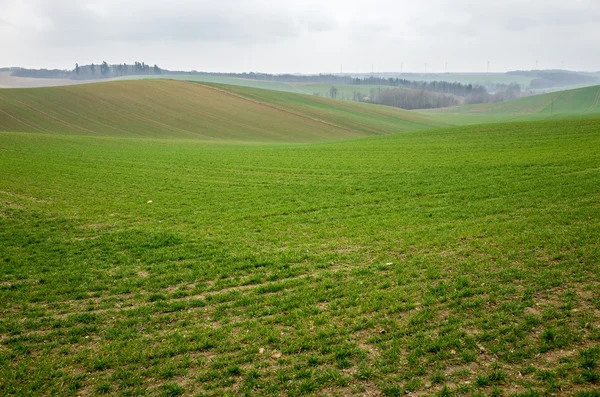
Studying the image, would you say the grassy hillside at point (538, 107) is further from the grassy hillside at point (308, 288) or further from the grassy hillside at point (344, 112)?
the grassy hillside at point (308, 288)

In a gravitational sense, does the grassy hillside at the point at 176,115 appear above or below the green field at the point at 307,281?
above

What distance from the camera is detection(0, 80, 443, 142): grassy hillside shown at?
68.5m

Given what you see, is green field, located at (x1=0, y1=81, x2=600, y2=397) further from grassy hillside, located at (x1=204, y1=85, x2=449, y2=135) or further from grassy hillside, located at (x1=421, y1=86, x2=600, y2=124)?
grassy hillside, located at (x1=421, y1=86, x2=600, y2=124)

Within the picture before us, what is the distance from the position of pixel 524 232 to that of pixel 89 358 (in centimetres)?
1361

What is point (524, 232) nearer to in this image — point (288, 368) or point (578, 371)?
point (578, 371)

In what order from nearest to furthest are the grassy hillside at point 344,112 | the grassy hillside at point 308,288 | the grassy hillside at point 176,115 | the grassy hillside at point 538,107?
the grassy hillside at point 308,288, the grassy hillside at point 176,115, the grassy hillside at point 344,112, the grassy hillside at point 538,107

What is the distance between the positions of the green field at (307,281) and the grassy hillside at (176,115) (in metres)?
42.3

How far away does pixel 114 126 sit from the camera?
227 ft

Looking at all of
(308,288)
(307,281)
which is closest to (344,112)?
(307,281)

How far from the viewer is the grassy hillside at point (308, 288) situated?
7340mm

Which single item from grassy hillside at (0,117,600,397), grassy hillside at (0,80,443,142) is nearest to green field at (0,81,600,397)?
grassy hillside at (0,117,600,397)

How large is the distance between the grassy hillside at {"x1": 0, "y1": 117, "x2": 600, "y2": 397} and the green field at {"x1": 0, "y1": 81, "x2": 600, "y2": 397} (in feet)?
0.17

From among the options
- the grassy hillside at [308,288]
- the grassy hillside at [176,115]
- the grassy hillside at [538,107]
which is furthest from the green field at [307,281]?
the grassy hillside at [538,107]

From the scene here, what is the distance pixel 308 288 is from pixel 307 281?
44 cm
